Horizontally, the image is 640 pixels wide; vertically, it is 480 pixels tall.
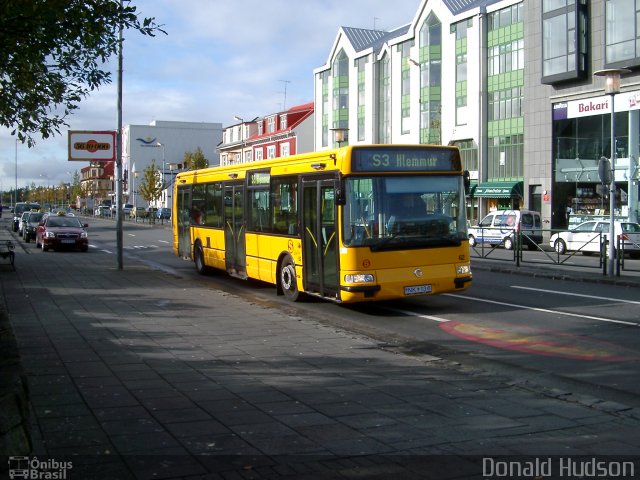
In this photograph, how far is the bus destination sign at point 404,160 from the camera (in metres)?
12.5

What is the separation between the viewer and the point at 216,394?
6.91 metres

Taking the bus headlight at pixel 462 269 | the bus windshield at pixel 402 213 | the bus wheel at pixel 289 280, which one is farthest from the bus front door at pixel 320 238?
the bus headlight at pixel 462 269

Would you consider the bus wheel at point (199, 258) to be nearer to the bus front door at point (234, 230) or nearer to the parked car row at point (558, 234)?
the bus front door at point (234, 230)

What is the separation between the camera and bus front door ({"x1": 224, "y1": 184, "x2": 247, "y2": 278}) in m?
17.5

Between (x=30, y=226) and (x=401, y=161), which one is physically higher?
(x=401, y=161)

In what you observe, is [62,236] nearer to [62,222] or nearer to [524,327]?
[62,222]

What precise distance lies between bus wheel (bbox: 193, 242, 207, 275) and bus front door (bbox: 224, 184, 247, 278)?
234cm

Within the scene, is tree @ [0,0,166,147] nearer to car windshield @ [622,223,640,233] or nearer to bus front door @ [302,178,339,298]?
bus front door @ [302,178,339,298]

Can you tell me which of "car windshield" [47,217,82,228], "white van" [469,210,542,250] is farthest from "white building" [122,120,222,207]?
"car windshield" [47,217,82,228]

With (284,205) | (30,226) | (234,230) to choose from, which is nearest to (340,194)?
(284,205)

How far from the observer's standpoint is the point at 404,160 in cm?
1282

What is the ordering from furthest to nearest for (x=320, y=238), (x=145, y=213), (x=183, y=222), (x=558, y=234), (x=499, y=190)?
(x=145, y=213)
(x=499, y=190)
(x=558, y=234)
(x=183, y=222)
(x=320, y=238)

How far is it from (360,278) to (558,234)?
1589cm

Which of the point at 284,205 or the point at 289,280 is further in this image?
the point at 284,205
